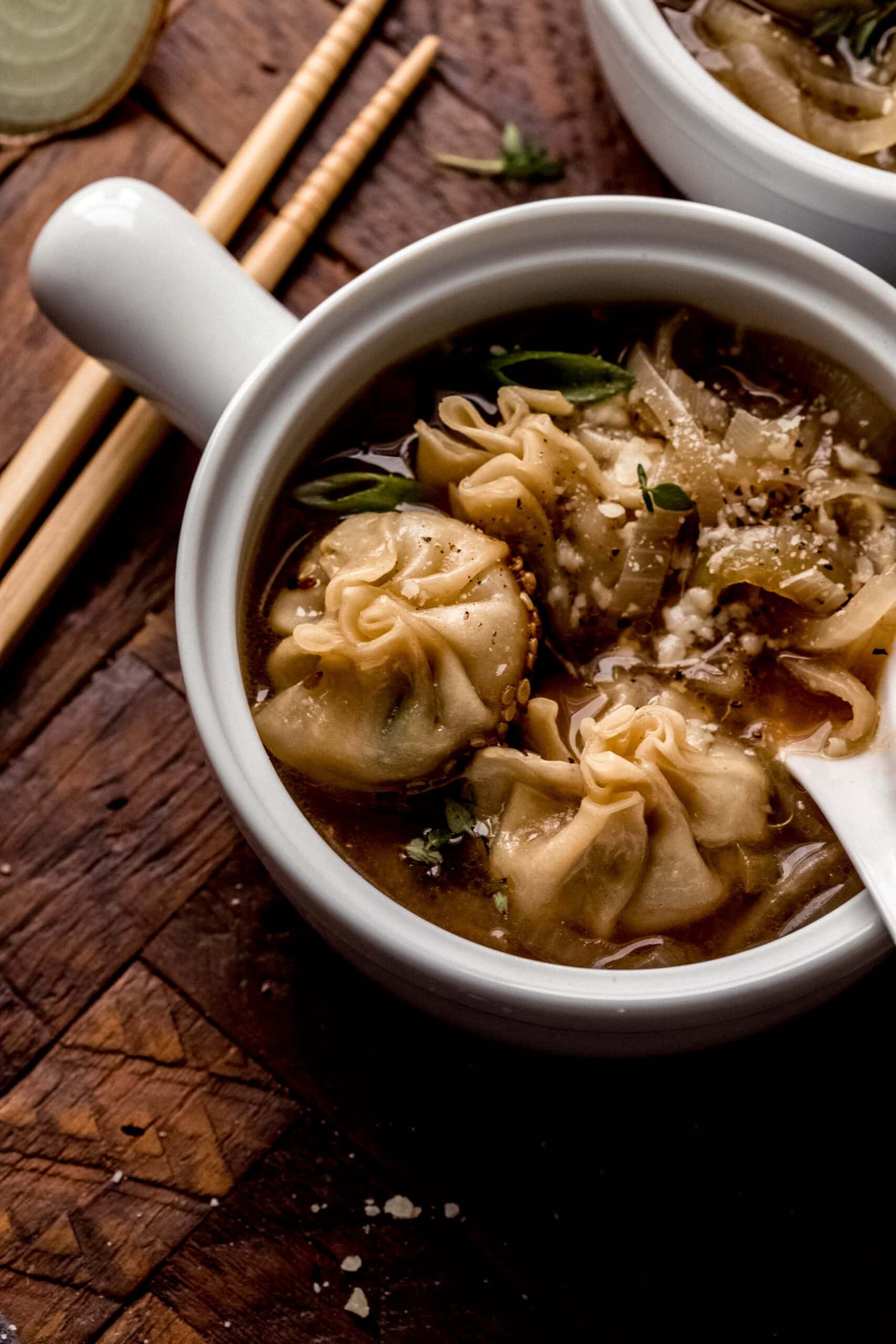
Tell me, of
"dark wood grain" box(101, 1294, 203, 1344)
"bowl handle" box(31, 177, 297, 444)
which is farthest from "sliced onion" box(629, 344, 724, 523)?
"dark wood grain" box(101, 1294, 203, 1344)

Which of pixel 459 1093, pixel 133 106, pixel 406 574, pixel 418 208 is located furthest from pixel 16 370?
pixel 459 1093

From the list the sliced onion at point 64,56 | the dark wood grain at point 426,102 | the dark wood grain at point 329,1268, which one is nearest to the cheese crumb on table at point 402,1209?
the dark wood grain at point 329,1268

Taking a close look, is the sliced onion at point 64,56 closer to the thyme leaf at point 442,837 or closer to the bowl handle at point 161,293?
the bowl handle at point 161,293

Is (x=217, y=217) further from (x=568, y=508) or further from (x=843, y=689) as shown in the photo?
(x=843, y=689)

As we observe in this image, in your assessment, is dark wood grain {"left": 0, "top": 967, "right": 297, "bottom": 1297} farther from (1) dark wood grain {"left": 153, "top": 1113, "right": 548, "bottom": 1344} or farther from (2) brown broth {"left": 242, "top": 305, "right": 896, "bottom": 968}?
(2) brown broth {"left": 242, "top": 305, "right": 896, "bottom": 968}

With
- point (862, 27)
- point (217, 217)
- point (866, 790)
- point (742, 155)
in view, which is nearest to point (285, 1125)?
point (866, 790)
